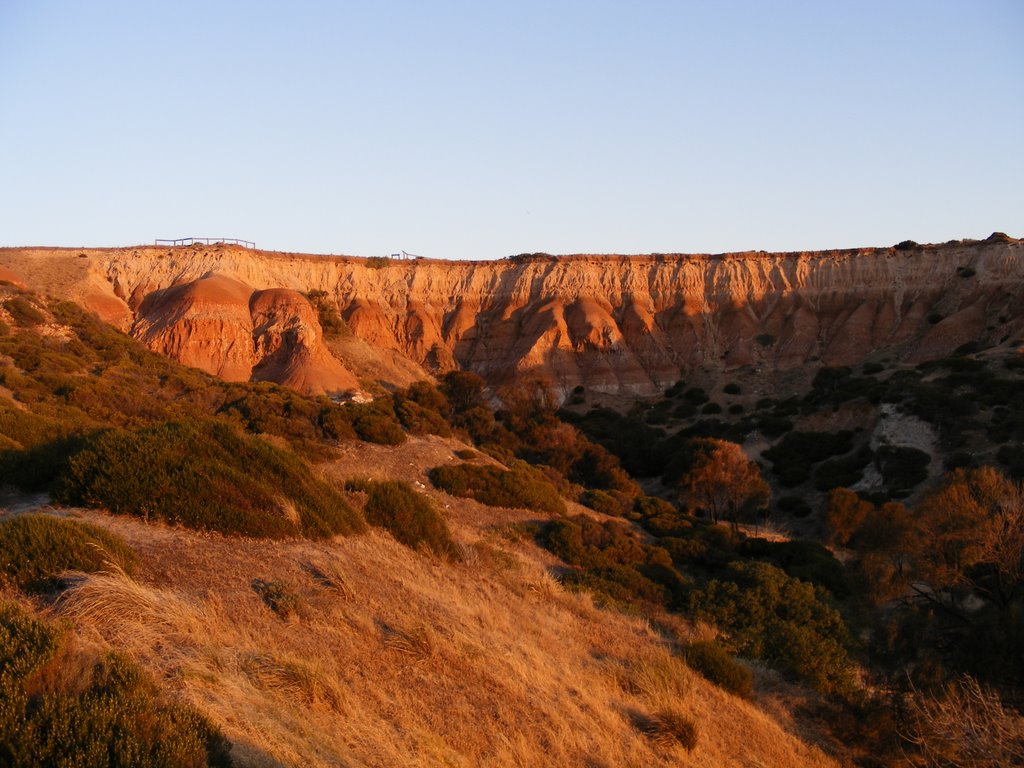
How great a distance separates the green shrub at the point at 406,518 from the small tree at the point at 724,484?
68.3ft

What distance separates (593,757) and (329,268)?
6856 centimetres

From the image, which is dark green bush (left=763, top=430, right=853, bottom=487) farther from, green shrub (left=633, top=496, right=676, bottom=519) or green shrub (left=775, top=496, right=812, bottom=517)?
green shrub (left=633, top=496, right=676, bottom=519)

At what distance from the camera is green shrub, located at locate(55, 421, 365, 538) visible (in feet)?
36.2

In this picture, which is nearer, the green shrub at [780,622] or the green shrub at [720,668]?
the green shrub at [720,668]

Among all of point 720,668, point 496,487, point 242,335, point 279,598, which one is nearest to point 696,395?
point 242,335

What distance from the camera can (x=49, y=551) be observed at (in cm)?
830

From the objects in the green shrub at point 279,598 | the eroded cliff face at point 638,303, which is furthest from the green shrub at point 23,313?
the green shrub at point 279,598

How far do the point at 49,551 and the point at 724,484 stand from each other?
2906cm

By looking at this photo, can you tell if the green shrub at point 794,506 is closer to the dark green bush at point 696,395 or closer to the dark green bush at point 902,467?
the dark green bush at point 902,467

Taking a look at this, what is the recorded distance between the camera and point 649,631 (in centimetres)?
1362

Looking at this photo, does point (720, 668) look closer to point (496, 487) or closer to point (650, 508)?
point (496, 487)

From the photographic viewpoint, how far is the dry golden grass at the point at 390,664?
22.7 feet

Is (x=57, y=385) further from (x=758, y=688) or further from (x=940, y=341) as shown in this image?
(x=940, y=341)

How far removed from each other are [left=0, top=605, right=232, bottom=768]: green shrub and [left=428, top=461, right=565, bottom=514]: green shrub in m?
14.9
